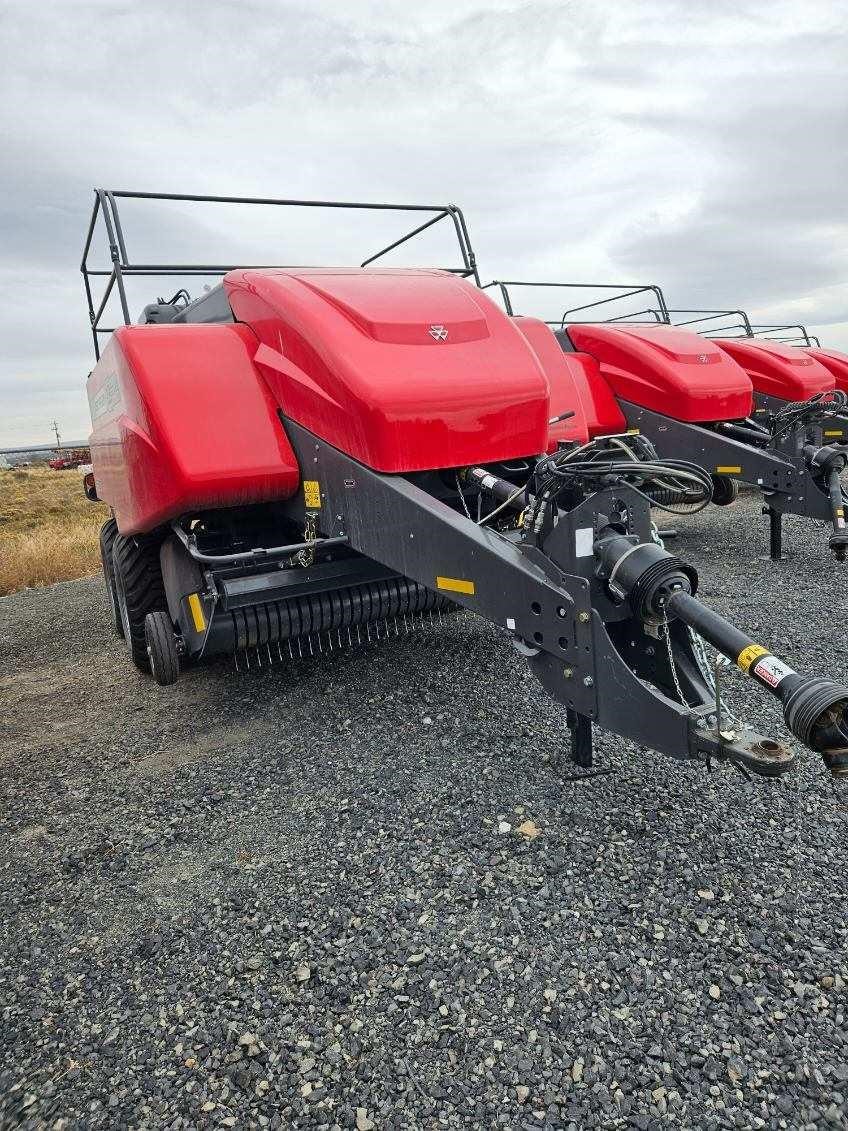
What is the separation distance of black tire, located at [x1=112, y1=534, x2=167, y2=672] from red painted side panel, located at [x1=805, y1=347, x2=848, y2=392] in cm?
880

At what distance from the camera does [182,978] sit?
6.44 feet

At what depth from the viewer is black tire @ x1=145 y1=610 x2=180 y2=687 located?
330 centimetres

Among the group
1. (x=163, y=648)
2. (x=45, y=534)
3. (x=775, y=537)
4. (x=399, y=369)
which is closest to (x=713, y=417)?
(x=775, y=537)

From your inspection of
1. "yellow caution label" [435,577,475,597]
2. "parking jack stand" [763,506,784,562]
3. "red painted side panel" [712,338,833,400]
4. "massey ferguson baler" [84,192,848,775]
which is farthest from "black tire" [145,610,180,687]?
"red painted side panel" [712,338,833,400]

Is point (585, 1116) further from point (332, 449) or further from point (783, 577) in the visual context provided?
point (783, 577)

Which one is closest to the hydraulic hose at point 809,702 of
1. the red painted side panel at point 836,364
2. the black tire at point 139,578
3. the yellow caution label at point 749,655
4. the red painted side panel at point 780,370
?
the yellow caution label at point 749,655

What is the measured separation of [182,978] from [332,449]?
1813 millimetres

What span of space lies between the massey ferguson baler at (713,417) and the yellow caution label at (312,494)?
2.24 meters

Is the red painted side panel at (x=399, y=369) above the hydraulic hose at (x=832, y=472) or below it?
above

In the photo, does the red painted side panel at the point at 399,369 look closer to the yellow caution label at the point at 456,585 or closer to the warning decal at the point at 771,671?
the yellow caution label at the point at 456,585

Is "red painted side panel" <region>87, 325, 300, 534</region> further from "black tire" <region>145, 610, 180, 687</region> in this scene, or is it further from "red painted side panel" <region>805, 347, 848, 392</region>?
"red painted side panel" <region>805, 347, 848, 392</region>

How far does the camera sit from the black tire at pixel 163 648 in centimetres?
330

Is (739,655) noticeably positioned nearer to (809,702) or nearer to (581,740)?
(809,702)

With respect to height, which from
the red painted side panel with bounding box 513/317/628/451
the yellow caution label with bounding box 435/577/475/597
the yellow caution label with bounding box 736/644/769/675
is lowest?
the yellow caution label with bounding box 736/644/769/675
